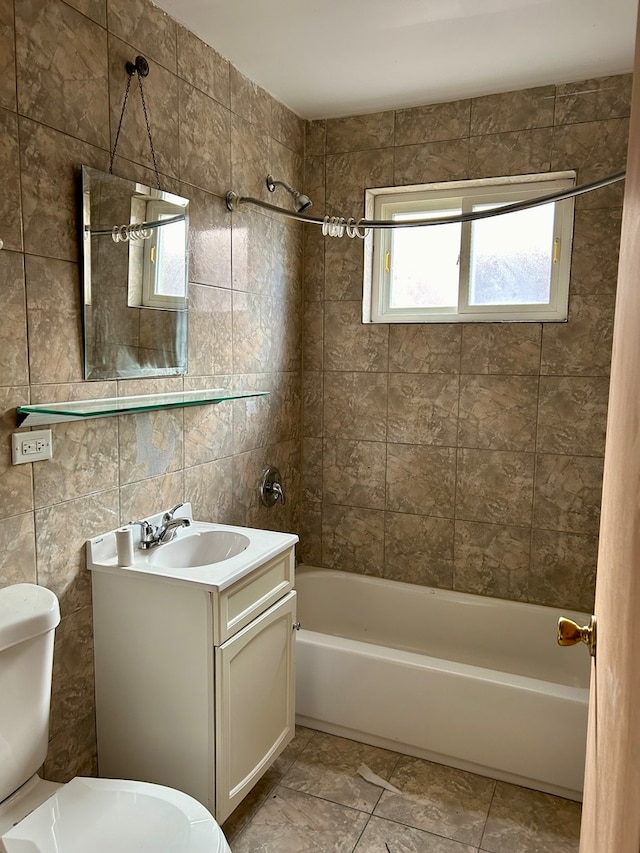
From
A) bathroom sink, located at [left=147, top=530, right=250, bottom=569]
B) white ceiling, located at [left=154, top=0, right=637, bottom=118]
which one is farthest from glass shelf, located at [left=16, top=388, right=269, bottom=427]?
white ceiling, located at [left=154, top=0, right=637, bottom=118]

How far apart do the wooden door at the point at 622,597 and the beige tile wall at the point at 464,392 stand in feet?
5.27

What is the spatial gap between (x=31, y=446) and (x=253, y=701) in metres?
1.02

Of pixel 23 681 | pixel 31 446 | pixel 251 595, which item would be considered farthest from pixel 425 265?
pixel 23 681

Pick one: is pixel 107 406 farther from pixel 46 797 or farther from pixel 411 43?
pixel 411 43

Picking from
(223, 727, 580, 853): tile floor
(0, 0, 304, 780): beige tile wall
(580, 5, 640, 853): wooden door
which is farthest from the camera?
(223, 727, 580, 853): tile floor

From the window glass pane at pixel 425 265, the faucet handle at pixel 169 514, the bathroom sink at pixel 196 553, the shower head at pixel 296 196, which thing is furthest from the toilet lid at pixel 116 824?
the window glass pane at pixel 425 265

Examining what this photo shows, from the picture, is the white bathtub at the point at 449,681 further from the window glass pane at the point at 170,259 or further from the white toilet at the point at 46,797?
the window glass pane at the point at 170,259

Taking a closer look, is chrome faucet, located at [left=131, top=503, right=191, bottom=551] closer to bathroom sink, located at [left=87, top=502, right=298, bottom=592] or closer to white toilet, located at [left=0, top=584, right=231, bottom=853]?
bathroom sink, located at [left=87, top=502, right=298, bottom=592]

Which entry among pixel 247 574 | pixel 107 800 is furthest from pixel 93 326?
pixel 107 800

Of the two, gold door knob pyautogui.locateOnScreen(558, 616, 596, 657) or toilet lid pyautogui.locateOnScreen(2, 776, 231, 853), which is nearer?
gold door knob pyautogui.locateOnScreen(558, 616, 596, 657)

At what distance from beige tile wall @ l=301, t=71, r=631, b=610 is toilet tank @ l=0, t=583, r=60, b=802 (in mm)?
1773

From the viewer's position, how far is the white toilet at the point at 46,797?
4.48 feet

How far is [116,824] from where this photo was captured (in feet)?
4.66

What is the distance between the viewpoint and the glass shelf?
5.41 ft
